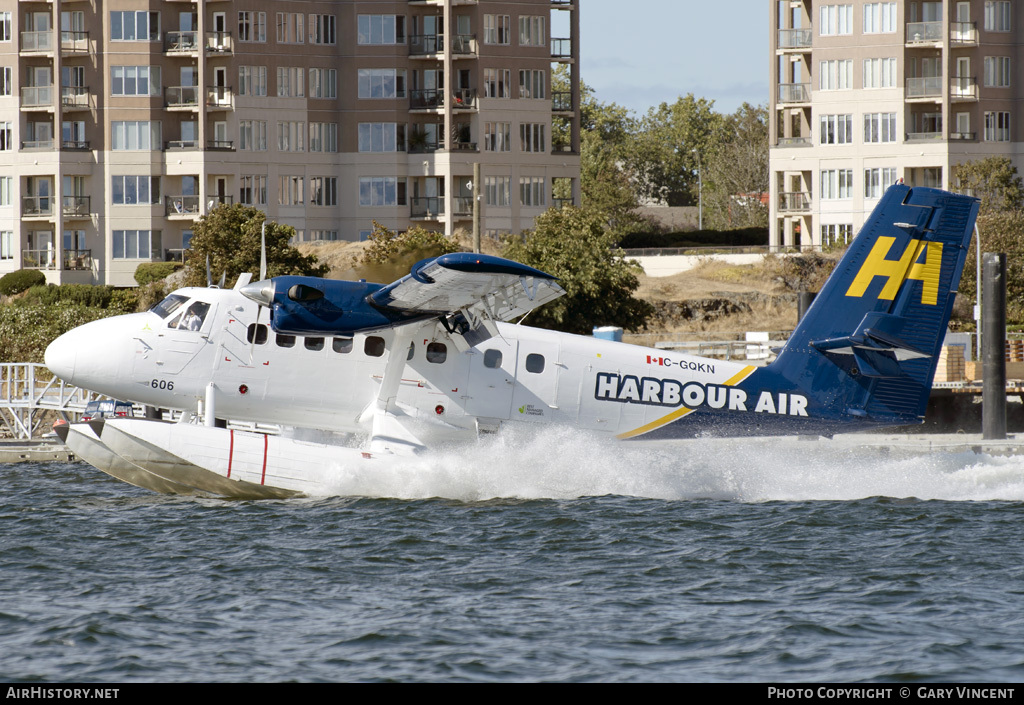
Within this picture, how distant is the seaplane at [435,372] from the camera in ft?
59.2

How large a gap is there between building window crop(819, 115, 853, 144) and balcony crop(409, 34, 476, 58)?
19.9 metres

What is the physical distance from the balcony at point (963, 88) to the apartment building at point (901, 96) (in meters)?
0.05

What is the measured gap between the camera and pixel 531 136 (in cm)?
6925

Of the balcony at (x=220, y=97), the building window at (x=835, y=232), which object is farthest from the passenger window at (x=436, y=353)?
the building window at (x=835, y=232)

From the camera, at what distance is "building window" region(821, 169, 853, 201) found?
233ft

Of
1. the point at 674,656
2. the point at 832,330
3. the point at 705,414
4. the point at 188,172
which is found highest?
the point at 188,172

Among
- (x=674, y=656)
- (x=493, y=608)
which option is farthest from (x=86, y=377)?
(x=674, y=656)

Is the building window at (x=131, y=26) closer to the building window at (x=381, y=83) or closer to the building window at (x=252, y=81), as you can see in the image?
the building window at (x=252, y=81)

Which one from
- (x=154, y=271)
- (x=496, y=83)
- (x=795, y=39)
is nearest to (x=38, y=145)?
(x=154, y=271)

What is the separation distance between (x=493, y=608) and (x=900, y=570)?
4867mm

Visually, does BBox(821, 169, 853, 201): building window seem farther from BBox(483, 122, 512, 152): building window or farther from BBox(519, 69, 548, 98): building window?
BBox(483, 122, 512, 152): building window

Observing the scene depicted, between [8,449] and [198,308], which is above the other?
[198,308]
